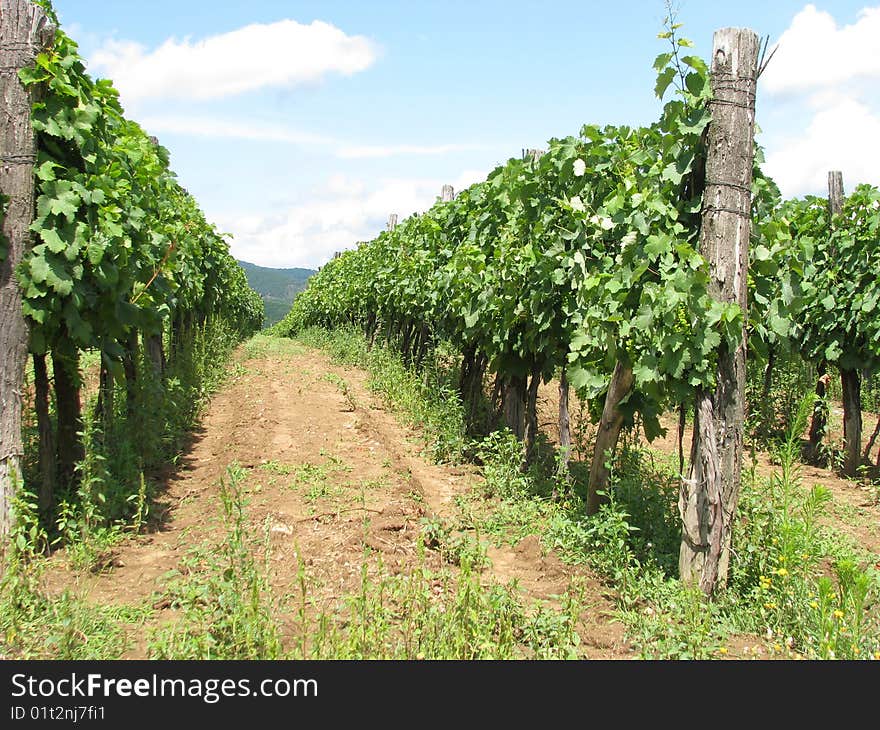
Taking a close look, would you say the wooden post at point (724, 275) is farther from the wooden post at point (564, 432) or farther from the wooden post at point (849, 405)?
the wooden post at point (849, 405)

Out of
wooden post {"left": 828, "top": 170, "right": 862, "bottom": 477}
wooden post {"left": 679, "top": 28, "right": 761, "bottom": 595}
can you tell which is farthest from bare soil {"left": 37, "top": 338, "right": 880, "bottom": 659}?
wooden post {"left": 679, "top": 28, "right": 761, "bottom": 595}

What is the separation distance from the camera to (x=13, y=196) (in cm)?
500

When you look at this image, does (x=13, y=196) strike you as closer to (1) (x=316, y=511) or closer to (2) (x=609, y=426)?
(1) (x=316, y=511)

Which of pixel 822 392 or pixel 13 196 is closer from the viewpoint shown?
pixel 13 196

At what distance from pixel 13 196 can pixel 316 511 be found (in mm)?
3199

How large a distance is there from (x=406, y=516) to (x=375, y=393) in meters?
7.29

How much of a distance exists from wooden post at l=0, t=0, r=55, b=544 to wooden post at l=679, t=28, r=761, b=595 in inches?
176

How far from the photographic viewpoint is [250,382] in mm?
13711

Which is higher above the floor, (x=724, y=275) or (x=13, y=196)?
(x=13, y=196)

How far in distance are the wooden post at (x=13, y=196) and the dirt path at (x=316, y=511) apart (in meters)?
1.06

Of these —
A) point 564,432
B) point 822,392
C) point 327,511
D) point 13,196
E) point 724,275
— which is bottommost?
point 327,511

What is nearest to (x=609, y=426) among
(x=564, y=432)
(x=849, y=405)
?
(x=564, y=432)

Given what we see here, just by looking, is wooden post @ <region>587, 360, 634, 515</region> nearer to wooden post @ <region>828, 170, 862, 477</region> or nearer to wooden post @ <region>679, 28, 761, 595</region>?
wooden post @ <region>679, 28, 761, 595</region>

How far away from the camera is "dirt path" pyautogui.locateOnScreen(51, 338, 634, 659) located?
15.4 feet
